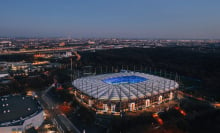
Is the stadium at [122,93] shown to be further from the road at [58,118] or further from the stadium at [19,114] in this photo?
the stadium at [19,114]

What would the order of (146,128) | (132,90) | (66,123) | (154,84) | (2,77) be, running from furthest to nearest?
(2,77), (154,84), (132,90), (66,123), (146,128)

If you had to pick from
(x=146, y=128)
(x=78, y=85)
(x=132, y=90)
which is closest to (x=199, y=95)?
(x=132, y=90)

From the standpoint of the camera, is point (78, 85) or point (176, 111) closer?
point (176, 111)

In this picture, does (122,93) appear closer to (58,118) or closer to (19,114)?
(58,118)

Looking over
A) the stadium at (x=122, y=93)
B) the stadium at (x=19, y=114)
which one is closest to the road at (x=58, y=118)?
the stadium at (x=19, y=114)

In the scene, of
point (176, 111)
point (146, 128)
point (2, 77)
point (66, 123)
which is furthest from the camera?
point (2, 77)

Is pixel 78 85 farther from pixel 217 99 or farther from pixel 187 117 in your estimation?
pixel 217 99

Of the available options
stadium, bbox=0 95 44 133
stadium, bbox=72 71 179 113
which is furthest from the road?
stadium, bbox=72 71 179 113
